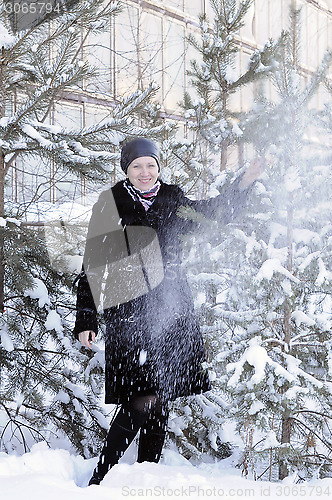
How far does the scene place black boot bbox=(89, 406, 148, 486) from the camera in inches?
108

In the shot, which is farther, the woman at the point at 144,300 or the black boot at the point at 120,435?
the woman at the point at 144,300

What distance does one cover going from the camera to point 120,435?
280cm

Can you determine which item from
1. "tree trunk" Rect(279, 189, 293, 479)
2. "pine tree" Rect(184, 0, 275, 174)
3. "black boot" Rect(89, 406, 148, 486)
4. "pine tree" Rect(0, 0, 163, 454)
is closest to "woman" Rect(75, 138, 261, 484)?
"black boot" Rect(89, 406, 148, 486)

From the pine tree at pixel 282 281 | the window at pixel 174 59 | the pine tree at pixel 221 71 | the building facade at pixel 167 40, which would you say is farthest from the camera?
the window at pixel 174 59

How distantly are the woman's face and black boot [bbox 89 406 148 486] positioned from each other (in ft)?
4.01

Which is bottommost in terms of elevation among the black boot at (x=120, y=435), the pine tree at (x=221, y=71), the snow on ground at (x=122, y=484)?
the snow on ground at (x=122, y=484)

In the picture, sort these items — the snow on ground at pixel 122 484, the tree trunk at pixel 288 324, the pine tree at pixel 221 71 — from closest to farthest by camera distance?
the snow on ground at pixel 122 484
the tree trunk at pixel 288 324
the pine tree at pixel 221 71

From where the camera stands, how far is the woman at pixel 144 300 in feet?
9.41

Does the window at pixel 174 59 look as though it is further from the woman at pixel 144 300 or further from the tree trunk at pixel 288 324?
the tree trunk at pixel 288 324

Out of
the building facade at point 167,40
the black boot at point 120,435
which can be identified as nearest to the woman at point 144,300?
the black boot at point 120,435

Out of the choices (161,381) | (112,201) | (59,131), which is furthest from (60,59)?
(161,381)

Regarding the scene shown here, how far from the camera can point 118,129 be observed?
3.57m

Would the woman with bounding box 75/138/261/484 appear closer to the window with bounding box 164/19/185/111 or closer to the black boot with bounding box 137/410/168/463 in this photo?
the black boot with bounding box 137/410/168/463

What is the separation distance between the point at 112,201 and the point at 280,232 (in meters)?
0.96
